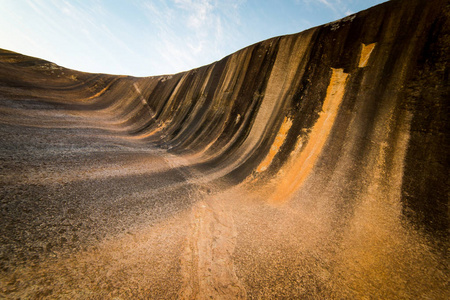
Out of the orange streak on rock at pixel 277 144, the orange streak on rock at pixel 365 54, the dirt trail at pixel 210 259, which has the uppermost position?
the orange streak on rock at pixel 365 54

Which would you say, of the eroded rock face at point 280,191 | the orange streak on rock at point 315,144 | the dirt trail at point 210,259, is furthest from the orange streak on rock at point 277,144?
the dirt trail at point 210,259

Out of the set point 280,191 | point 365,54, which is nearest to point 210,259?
point 280,191

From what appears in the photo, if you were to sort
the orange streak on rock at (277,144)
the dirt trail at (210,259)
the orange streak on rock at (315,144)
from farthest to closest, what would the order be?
the orange streak on rock at (277,144), the orange streak on rock at (315,144), the dirt trail at (210,259)

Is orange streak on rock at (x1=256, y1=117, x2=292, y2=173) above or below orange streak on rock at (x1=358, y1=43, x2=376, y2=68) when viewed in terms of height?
below

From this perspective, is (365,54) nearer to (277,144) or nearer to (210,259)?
(277,144)

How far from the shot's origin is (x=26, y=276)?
96 cm

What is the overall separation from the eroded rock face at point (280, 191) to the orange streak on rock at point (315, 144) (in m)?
0.02

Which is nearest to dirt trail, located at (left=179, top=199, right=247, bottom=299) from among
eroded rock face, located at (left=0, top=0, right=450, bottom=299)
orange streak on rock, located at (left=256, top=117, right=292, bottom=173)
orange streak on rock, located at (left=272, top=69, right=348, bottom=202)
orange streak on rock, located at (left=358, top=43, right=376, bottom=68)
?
eroded rock face, located at (left=0, top=0, right=450, bottom=299)

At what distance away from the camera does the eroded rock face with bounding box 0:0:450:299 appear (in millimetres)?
1199

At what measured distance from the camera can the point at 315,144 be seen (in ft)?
9.30

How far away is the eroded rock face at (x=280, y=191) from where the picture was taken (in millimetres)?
1199

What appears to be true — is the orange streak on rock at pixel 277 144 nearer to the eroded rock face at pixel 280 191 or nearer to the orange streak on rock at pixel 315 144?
the eroded rock face at pixel 280 191

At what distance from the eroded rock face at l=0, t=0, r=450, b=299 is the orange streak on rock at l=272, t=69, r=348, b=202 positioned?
21mm

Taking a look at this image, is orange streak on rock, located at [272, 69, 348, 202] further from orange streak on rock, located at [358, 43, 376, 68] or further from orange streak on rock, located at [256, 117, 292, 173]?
orange streak on rock, located at [256, 117, 292, 173]
